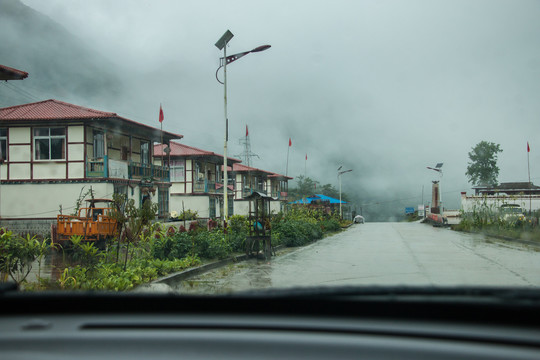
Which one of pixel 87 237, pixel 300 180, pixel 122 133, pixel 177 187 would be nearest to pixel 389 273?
pixel 87 237

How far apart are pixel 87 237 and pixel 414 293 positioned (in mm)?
14700

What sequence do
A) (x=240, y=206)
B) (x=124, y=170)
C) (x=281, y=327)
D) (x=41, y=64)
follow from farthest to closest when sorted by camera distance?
1. (x=41, y=64)
2. (x=240, y=206)
3. (x=124, y=170)
4. (x=281, y=327)

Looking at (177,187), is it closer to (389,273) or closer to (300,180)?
(389,273)

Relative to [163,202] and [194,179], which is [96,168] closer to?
[163,202]

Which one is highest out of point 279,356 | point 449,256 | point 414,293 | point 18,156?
point 18,156

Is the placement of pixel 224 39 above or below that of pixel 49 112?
above

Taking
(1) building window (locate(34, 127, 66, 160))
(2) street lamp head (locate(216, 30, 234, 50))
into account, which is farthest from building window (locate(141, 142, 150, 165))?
(2) street lamp head (locate(216, 30, 234, 50))

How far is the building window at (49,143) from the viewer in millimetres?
22953

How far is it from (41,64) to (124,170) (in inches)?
3036

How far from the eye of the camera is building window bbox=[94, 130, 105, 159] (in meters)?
23.9

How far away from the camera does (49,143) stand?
23000mm

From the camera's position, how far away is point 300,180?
264 feet

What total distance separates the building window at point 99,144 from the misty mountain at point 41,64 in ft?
182

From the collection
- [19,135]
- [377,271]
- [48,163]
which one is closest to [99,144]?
[48,163]
